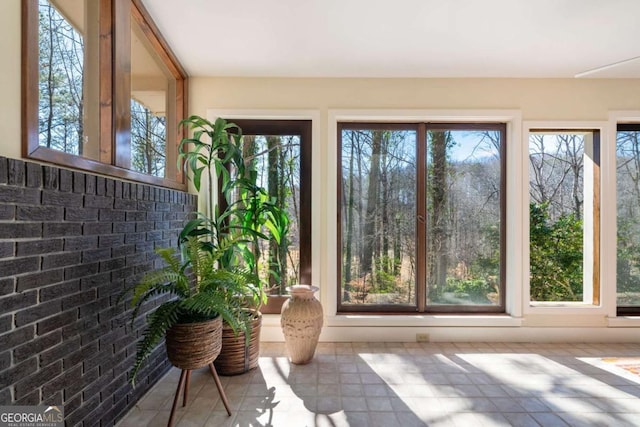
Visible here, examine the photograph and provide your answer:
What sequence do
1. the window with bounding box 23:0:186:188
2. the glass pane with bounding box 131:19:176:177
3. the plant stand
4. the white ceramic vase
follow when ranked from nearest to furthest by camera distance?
1. the window with bounding box 23:0:186:188
2. the plant stand
3. the glass pane with bounding box 131:19:176:177
4. the white ceramic vase

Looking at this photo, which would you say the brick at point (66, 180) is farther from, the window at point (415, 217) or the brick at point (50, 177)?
the window at point (415, 217)

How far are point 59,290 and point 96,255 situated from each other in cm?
26

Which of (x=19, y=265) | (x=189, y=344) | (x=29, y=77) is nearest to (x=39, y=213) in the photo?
(x=19, y=265)

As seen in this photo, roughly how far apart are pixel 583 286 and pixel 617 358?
0.69m

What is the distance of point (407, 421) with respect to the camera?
1.75 m

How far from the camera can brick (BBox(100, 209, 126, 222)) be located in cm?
159

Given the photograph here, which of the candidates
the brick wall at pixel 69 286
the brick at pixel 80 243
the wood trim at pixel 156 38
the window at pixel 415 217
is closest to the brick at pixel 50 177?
the brick wall at pixel 69 286

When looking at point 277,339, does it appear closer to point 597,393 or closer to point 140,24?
point 597,393

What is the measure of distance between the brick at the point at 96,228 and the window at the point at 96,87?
10.9 inches

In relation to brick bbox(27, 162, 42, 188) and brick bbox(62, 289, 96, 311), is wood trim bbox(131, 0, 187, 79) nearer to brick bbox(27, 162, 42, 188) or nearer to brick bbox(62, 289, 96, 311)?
brick bbox(27, 162, 42, 188)

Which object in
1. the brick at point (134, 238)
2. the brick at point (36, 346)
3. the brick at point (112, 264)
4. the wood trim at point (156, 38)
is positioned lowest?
the brick at point (36, 346)

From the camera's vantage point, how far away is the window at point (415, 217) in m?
3.02

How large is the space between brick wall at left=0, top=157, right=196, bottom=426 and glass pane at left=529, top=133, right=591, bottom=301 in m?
3.45

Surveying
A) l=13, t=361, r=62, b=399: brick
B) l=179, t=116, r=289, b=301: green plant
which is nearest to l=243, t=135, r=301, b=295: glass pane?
l=179, t=116, r=289, b=301: green plant
